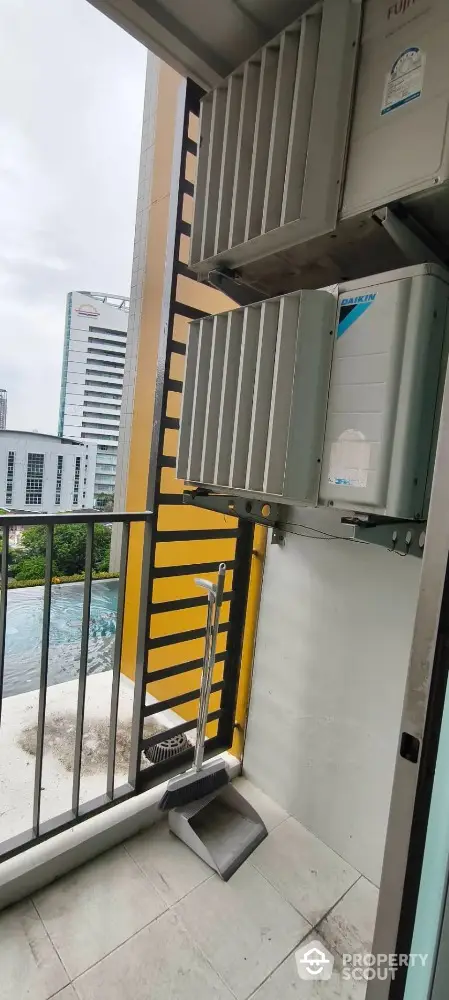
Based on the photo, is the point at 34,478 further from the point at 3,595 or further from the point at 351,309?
the point at 351,309

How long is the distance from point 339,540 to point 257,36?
166cm

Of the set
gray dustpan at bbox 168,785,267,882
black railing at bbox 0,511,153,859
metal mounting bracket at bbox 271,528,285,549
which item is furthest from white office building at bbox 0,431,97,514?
gray dustpan at bbox 168,785,267,882

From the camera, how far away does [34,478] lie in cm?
166

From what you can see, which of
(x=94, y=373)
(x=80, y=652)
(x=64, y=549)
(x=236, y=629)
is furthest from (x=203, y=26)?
(x=236, y=629)

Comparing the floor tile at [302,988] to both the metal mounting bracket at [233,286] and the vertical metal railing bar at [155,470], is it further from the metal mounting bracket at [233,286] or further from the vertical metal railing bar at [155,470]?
the metal mounting bracket at [233,286]

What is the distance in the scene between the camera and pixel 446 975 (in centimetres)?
68

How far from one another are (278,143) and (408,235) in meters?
0.46

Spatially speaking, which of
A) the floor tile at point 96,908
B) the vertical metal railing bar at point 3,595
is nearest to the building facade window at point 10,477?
the vertical metal railing bar at point 3,595

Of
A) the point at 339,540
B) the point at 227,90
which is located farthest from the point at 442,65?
the point at 339,540

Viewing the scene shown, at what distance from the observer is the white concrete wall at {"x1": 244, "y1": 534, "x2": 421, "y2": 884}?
1390 mm

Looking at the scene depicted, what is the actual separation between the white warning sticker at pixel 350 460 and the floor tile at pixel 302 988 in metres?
1.41

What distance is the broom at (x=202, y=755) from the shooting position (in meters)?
1.55

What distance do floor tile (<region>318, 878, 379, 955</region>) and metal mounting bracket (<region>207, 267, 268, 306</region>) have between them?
1.98 metres

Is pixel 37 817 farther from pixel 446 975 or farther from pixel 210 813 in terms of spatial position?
pixel 446 975
